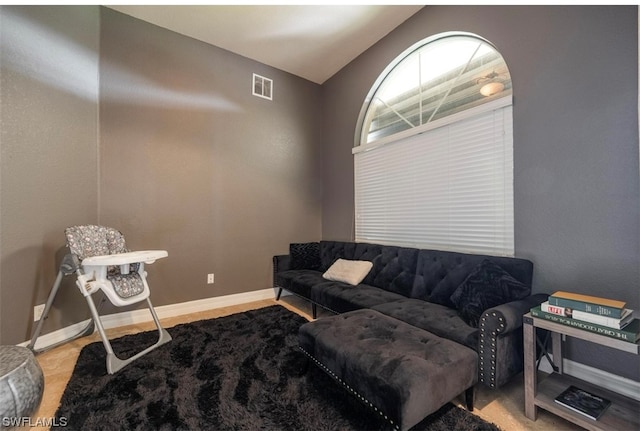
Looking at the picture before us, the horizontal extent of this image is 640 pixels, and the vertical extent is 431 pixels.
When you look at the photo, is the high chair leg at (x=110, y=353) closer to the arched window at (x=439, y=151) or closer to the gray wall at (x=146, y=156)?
the gray wall at (x=146, y=156)

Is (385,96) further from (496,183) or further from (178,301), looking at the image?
(178,301)

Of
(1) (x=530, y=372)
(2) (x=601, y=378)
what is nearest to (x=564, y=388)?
(1) (x=530, y=372)

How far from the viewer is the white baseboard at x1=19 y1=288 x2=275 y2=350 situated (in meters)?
2.20

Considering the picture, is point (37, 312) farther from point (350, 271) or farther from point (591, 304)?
point (591, 304)

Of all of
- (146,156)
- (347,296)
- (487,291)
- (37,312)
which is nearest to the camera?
(487,291)

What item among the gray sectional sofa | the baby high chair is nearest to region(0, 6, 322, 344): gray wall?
the baby high chair

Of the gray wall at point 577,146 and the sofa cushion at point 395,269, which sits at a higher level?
the gray wall at point 577,146

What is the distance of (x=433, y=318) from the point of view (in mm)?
1807

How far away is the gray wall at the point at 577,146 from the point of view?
4.96 feet

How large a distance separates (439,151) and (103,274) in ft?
10.1

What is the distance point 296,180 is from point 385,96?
1681mm

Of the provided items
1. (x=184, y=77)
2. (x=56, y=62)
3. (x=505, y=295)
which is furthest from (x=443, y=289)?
(x=56, y=62)

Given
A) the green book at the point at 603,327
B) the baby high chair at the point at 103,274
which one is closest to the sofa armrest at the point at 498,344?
the green book at the point at 603,327

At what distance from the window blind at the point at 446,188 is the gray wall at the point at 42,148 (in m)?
3.03
